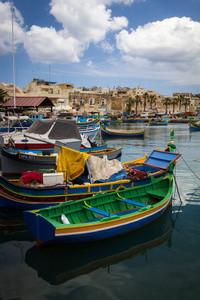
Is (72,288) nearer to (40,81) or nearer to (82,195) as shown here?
(82,195)

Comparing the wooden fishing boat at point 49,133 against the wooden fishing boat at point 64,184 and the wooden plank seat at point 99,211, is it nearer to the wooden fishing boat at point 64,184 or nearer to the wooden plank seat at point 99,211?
the wooden fishing boat at point 64,184

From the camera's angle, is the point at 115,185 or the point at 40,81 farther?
the point at 40,81

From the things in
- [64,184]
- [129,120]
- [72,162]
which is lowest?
[64,184]

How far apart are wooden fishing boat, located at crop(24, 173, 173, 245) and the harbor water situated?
1.66 ft

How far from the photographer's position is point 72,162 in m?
11.9

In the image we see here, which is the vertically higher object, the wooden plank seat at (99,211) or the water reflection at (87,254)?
the wooden plank seat at (99,211)

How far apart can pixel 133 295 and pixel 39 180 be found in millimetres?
6558

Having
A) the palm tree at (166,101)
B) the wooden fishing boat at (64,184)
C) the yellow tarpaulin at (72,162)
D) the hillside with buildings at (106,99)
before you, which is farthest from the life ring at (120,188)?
the palm tree at (166,101)

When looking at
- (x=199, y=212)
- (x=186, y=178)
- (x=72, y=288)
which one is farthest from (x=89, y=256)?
(x=186, y=178)

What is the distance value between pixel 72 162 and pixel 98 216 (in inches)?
131

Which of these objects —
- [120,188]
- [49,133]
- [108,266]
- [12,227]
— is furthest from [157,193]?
[49,133]

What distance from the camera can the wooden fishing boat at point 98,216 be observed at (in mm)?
7520

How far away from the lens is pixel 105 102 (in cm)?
10494

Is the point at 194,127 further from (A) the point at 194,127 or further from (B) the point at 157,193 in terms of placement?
(B) the point at 157,193
